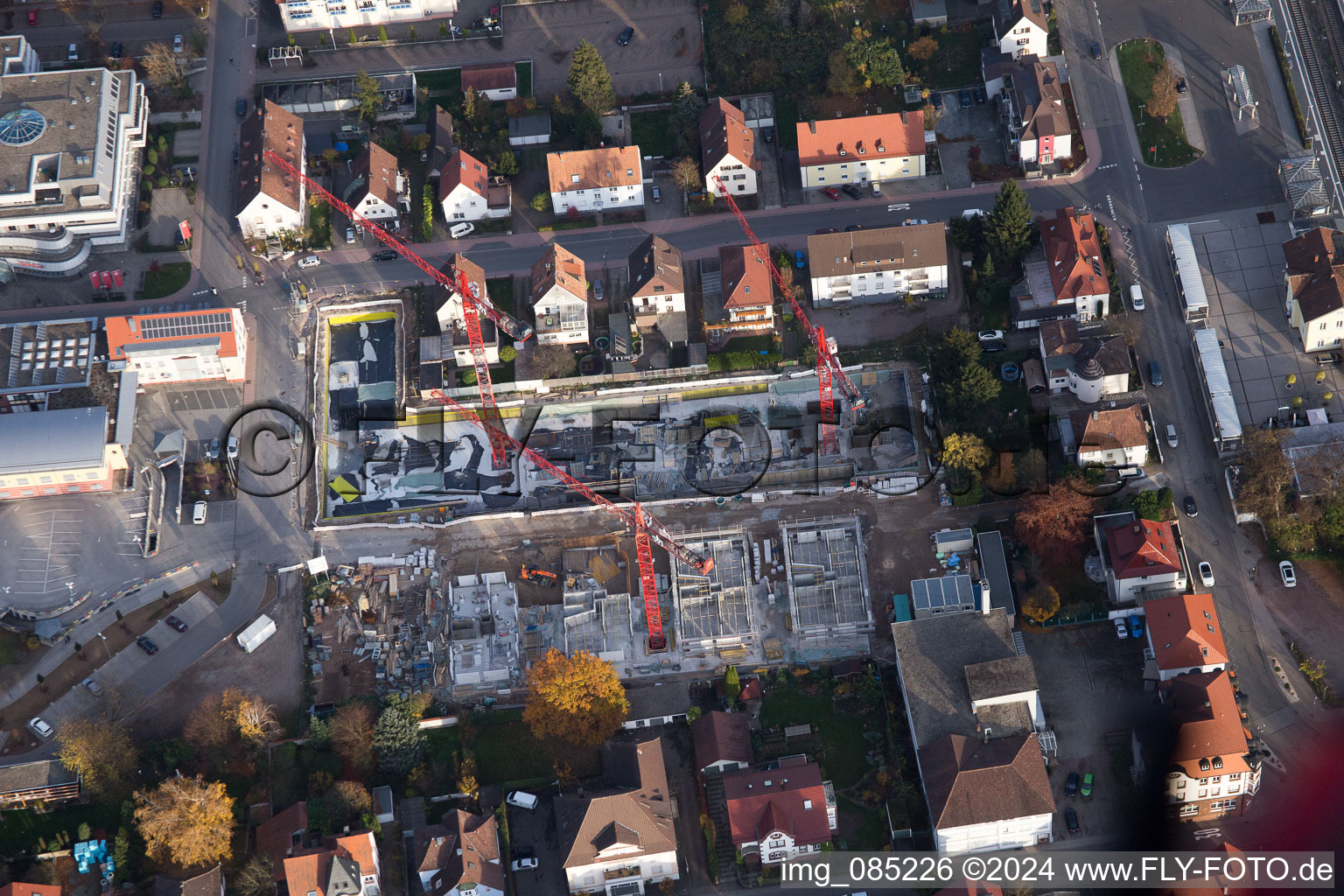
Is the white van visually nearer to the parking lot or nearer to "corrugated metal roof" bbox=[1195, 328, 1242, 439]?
the parking lot

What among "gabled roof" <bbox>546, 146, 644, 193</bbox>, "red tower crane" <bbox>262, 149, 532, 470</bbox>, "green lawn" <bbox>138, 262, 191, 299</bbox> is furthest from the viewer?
"green lawn" <bbox>138, 262, 191, 299</bbox>

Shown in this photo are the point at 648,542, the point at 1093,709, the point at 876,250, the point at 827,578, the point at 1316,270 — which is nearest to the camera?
the point at 1093,709

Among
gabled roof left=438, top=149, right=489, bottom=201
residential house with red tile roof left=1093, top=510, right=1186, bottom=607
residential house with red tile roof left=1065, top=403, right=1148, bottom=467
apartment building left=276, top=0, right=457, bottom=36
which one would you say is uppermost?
apartment building left=276, top=0, right=457, bottom=36

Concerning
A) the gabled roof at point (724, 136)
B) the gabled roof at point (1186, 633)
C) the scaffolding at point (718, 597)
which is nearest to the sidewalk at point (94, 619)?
the scaffolding at point (718, 597)

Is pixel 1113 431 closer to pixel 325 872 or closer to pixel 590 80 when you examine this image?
pixel 590 80

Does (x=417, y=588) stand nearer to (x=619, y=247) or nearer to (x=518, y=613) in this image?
(x=518, y=613)

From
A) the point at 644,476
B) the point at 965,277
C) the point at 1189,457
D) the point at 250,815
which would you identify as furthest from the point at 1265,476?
the point at 250,815

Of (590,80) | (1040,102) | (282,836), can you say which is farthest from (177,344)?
(1040,102)

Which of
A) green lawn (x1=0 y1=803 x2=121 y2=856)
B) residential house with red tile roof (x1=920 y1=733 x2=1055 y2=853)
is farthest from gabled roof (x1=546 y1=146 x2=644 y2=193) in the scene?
green lawn (x1=0 y1=803 x2=121 y2=856)
